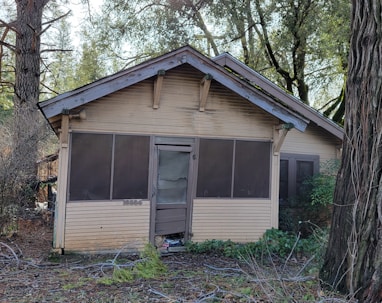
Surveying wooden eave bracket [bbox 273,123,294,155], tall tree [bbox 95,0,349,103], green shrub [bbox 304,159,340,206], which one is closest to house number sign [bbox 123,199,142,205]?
wooden eave bracket [bbox 273,123,294,155]

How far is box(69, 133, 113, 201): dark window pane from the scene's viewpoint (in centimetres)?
677

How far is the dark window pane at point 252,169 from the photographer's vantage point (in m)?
7.80

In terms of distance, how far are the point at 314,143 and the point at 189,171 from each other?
4.13m

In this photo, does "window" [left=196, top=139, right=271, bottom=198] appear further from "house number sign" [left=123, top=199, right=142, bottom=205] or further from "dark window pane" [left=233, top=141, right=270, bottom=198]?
"house number sign" [left=123, top=199, right=142, bottom=205]

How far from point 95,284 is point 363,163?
345cm

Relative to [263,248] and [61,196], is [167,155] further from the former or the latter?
[263,248]

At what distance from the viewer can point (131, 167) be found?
7.11 metres

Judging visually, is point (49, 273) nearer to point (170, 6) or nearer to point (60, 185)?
point (60, 185)

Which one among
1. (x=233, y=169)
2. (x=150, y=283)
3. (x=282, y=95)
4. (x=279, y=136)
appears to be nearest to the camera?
(x=150, y=283)

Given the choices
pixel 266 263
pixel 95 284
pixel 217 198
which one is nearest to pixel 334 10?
pixel 217 198

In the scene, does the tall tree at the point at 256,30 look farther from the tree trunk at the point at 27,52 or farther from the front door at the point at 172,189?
the front door at the point at 172,189

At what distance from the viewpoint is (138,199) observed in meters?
7.17

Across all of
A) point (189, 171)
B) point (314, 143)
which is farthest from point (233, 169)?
point (314, 143)

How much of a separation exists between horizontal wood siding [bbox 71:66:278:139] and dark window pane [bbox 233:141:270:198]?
0.25 m
